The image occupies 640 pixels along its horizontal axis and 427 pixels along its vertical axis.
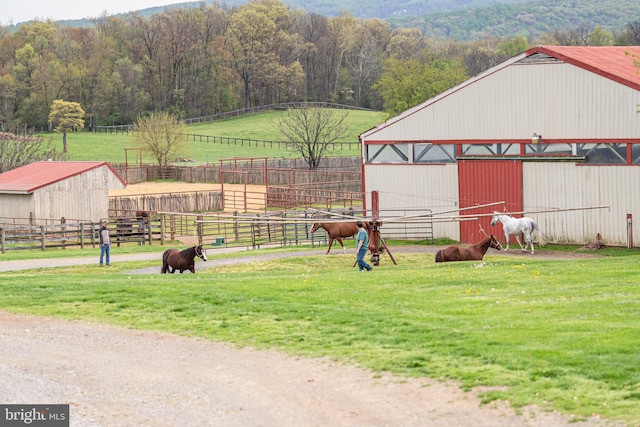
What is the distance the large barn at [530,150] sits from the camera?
31.5 meters

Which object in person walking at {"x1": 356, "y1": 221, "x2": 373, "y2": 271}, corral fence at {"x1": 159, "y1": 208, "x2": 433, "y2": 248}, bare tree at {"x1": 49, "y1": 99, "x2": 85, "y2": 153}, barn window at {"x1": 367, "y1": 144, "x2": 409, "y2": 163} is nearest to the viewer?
person walking at {"x1": 356, "y1": 221, "x2": 373, "y2": 271}

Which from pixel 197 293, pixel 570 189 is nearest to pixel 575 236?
pixel 570 189

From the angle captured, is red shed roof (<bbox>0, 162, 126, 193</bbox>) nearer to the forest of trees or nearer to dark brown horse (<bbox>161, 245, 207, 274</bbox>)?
dark brown horse (<bbox>161, 245, 207, 274</bbox>)

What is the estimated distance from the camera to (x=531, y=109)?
3369cm

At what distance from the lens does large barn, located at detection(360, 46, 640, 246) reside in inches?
1241

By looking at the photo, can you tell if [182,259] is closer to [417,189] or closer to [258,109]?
[417,189]

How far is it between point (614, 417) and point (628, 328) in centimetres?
357

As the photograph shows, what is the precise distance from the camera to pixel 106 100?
11869cm

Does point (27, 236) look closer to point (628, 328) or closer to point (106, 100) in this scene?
point (628, 328)

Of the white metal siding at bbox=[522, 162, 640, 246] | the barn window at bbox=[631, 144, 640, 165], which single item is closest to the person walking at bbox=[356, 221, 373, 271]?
the white metal siding at bbox=[522, 162, 640, 246]

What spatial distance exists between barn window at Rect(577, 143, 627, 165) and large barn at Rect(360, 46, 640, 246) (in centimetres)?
3

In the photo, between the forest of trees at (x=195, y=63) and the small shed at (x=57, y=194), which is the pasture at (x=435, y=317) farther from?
the forest of trees at (x=195, y=63)

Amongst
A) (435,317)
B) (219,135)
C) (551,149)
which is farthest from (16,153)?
(435,317)

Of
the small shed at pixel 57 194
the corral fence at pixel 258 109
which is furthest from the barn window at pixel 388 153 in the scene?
the corral fence at pixel 258 109
